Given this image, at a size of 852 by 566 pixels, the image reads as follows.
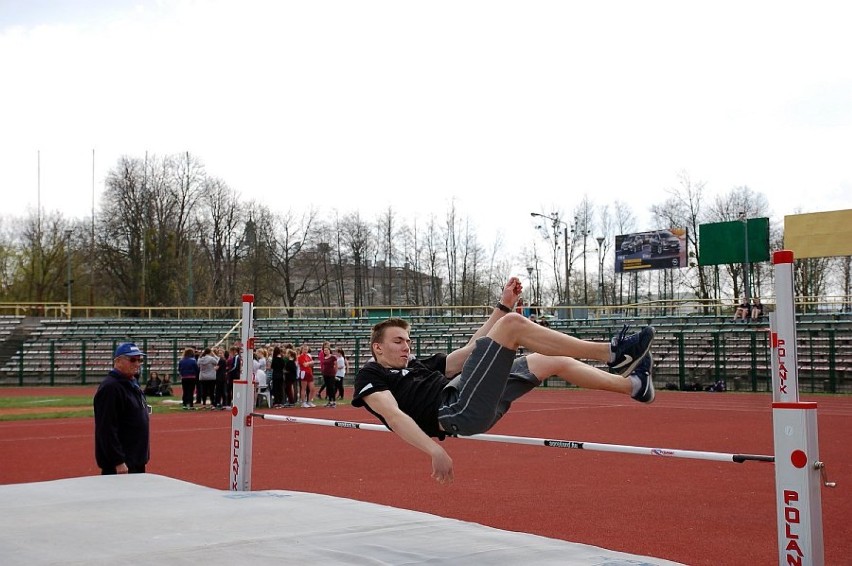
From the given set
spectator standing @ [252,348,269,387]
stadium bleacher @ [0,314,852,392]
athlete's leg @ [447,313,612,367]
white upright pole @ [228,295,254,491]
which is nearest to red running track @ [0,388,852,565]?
spectator standing @ [252,348,269,387]

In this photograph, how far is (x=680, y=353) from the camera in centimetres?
2684

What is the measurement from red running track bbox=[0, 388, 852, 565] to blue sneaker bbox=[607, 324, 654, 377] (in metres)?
2.16

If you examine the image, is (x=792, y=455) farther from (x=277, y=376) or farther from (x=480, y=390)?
(x=277, y=376)

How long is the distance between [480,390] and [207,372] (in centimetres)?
1699

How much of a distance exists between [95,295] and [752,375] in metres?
42.8

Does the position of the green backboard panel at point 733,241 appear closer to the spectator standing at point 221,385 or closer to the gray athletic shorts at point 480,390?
the spectator standing at point 221,385

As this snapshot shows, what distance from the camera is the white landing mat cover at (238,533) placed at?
4434 millimetres

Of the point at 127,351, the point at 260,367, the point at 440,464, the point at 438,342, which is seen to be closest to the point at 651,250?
the point at 438,342

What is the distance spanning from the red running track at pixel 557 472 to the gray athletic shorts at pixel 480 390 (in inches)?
83.9

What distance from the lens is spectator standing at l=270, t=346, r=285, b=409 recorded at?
820 inches

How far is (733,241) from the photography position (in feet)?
116

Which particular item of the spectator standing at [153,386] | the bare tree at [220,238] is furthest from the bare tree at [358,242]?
the spectator standing at [153,386]

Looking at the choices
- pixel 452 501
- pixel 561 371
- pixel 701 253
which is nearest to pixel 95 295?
pixel 701 253

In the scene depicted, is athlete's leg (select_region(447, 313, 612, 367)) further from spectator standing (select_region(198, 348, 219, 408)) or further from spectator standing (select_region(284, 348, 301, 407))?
spectator standing (select_region(198, 348, 219, 408))
